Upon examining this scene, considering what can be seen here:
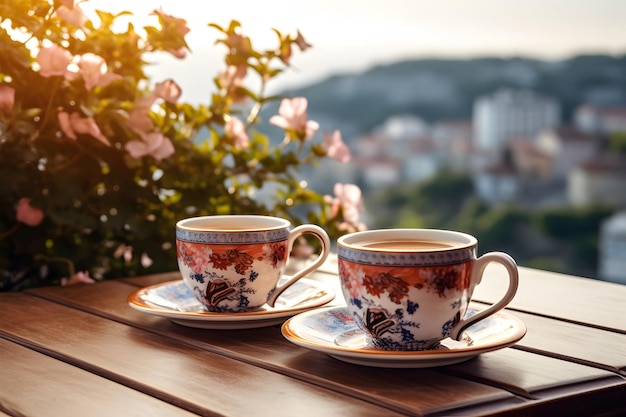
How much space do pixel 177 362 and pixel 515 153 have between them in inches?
449

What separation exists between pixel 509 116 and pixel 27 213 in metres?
11.2

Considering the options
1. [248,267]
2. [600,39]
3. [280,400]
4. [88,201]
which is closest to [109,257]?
[88,201]

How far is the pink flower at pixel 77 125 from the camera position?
143 centimetres

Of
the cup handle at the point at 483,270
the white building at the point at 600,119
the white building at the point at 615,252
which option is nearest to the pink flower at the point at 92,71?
the cup handle at the point at 483,270

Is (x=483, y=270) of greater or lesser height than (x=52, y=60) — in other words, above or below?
below

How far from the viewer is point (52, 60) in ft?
4.48

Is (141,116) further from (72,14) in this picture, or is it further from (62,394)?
(62,394)

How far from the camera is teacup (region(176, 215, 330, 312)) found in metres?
1.06

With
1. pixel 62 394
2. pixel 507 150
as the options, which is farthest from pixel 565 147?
pixel 62 394

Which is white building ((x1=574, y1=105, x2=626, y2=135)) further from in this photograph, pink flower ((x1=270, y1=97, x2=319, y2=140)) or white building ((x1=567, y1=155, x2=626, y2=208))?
pink flower ((x1=270, y1=97, x2=319, y2=140))

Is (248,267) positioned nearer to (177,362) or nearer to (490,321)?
(177,362)

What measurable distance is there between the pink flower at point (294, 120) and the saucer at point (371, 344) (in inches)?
24.3

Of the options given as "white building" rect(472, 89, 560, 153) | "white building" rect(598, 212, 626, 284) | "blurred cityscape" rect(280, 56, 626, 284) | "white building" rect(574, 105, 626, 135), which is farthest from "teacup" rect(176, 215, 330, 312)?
"white building" rect(574, 105, 626, 135)

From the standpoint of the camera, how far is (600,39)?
37.2ft
